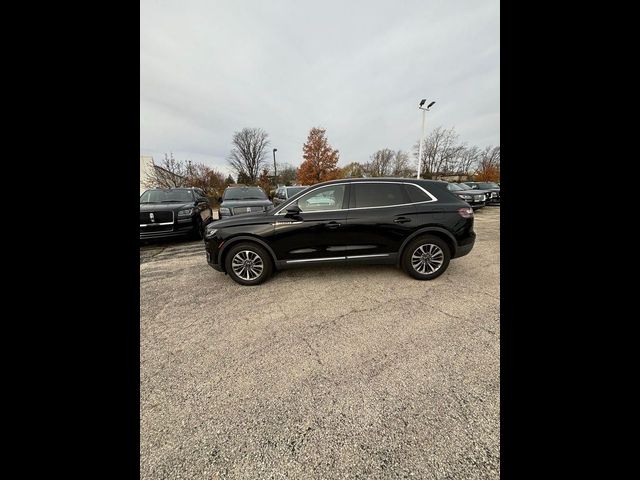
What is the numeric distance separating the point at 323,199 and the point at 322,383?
8.61 ft

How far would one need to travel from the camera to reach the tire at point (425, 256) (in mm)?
3789

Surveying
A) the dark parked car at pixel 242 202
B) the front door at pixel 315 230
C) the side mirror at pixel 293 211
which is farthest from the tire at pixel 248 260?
the dark parked car at pixel 242 202

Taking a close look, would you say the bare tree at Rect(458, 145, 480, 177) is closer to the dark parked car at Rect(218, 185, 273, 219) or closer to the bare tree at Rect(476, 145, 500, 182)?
the bare tree at Rect(476, 145, 500, 182)

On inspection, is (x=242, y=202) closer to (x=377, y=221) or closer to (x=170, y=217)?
(x=170, y=217)

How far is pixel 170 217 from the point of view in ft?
20.4

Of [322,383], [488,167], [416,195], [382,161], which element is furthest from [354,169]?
[322,383]
